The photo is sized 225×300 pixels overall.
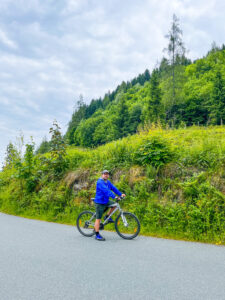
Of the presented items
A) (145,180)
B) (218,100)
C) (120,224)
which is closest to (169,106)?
(218,100)

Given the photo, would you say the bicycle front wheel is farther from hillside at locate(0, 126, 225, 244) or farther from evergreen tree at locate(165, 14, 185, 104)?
evergreen tree at locate(165, 14, 185, 104)

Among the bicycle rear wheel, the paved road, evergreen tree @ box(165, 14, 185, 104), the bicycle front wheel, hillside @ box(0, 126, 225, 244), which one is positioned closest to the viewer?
the paved road

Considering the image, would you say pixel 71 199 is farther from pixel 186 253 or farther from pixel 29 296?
pixel 29 296

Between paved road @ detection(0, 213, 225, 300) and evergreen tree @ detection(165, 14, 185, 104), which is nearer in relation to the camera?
paved road @ detection(0, 213, 225, 300)

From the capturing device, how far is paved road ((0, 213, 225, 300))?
3217 millimetres

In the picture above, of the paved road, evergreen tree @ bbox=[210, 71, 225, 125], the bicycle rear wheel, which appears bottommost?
the paved road

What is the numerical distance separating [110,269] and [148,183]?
14.4 feet

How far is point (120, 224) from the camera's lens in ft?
21.8

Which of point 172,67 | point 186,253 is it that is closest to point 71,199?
point 186,253

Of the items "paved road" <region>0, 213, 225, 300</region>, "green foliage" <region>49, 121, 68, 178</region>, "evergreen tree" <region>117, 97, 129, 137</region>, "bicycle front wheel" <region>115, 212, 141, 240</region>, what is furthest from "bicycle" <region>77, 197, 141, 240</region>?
"evergreen tree" <region>117, 97, 129, 137</region>

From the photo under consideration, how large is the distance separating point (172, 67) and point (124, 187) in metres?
30.8

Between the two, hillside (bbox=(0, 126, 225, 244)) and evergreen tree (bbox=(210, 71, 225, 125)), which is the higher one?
evergreen tree (bbox=(210, 71, 225, 125))

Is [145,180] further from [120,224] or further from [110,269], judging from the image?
[110,269]

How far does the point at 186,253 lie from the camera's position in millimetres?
4984
